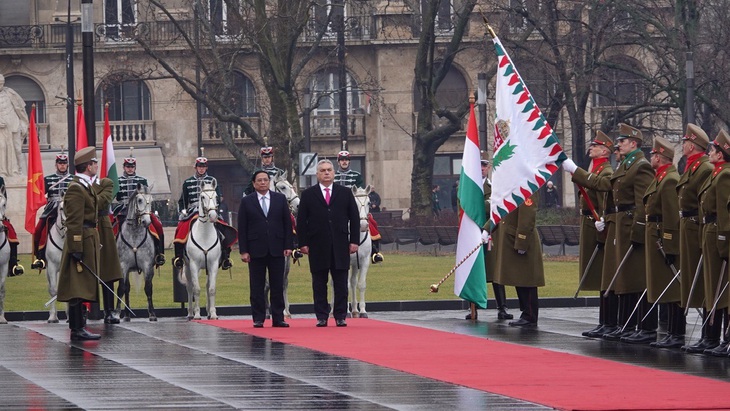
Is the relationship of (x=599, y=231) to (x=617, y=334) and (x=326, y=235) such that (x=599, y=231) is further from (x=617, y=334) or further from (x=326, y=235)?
(x=326, y=235)

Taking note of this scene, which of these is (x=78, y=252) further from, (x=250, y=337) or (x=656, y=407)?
(x=656, y=407)

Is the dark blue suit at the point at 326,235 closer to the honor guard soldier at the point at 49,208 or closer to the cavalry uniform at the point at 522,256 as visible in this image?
the cavalry uniform at the point at 522,256

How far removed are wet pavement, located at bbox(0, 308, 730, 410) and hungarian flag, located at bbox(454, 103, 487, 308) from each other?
44 cm

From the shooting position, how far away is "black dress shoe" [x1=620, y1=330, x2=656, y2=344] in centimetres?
1831

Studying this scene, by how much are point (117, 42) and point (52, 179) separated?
38.4m

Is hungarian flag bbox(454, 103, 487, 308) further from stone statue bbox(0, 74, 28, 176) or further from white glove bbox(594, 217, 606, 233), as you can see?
stone statue bbox(0, 74, 28, 176)

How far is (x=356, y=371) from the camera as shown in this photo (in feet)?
49.7

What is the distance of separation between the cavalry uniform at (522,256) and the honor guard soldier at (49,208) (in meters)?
6.23

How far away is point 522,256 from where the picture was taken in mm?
20625

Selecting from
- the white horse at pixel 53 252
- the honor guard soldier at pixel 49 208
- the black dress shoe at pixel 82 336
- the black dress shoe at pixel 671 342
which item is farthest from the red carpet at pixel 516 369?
the honor guard soldier at pixel 49 208

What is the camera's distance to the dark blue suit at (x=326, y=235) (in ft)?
68.0

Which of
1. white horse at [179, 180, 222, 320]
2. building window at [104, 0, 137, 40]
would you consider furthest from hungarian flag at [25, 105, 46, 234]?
building window at [104, 0, 137, 40]

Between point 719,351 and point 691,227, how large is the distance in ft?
4.33

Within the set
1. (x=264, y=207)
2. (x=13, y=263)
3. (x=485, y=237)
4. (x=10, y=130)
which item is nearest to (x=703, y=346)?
(x=485, y=237)
